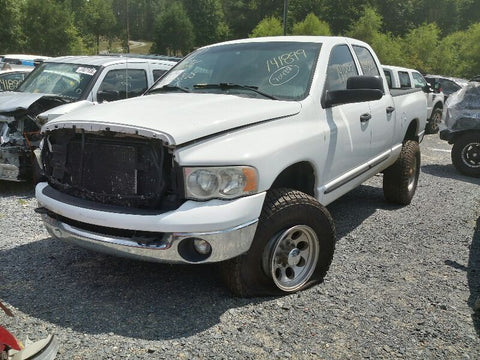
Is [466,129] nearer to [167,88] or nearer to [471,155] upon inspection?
[471,155]

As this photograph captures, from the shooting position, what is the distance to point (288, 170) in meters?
3.50

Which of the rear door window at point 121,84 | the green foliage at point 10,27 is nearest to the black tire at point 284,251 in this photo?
the rear door window at point 121,84

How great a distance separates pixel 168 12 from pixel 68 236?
60.8 m

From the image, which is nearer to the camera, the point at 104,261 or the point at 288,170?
the point at 288,170

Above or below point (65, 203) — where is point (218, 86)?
above

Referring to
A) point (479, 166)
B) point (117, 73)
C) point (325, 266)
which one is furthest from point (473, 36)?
point (325, 266)

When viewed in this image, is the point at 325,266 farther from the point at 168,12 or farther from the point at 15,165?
the point at 168,12

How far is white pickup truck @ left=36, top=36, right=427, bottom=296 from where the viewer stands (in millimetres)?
2875

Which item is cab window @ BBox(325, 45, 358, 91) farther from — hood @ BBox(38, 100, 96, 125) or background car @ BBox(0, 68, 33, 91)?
background car @ BBox(0, 68, 33, 91)

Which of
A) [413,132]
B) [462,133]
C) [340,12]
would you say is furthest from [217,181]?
[340,12]

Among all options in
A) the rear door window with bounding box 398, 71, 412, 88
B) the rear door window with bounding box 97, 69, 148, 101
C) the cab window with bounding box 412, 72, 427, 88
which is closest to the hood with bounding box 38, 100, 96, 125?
the rear door window with bounding box 97, 69, 148, 101

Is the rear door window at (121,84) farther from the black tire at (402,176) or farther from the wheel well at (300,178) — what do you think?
the black tire at (402,176)

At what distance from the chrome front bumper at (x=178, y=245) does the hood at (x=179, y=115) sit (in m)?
0.59

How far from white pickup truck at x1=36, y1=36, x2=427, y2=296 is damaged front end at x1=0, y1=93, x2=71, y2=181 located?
9.10 ft
